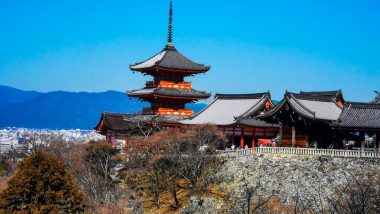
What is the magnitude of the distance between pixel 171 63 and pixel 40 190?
25561 millimetres

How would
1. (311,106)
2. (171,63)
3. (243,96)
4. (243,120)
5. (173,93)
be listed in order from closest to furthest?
(311,106)
(243,120)
(173,93)
(243,96)
(171,63)

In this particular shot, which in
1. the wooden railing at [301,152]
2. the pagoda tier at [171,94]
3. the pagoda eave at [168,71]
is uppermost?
the pagoda eave at [168,71]

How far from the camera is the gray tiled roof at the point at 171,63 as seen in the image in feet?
162

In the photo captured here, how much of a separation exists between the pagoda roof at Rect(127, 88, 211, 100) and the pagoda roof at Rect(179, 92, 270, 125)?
1.40m

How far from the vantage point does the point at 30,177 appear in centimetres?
2645

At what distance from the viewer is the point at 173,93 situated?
48.5 meters

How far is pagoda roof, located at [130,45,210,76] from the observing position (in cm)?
4925

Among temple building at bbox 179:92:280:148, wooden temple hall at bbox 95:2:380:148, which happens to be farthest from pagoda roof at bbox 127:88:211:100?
temple building at bbox 179:92:280:148

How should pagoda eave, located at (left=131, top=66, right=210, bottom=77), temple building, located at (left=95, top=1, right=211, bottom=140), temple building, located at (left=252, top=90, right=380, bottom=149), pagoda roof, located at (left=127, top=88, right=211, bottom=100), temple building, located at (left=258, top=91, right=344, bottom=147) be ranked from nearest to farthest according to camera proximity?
temple building, located at (left=252, top=90, right=380, bottom=149)
temple building, located at (left=258, top=91, right=344, bottom=147)
pagoda roof, located at (left=127, top=88, right=211, bottom=100)
temple building, located at (left=95, top=1, right=211, bottom=140)
pagoda eave, located at (left=131, top=66, right=210, bottom=77)

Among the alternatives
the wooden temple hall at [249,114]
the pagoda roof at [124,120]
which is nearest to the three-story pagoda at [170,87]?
the wooden temple hall at [249,114]

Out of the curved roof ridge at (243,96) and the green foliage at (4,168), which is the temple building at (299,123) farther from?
the green foliage at (4,168)

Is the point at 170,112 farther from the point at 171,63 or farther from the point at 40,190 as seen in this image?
the point at 40,190

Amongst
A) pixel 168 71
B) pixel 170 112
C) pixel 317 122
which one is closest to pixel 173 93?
pixel 170 112

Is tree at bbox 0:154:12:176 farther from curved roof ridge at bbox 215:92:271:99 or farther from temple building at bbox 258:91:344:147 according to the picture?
temple building at bbox 258:91:344:147
